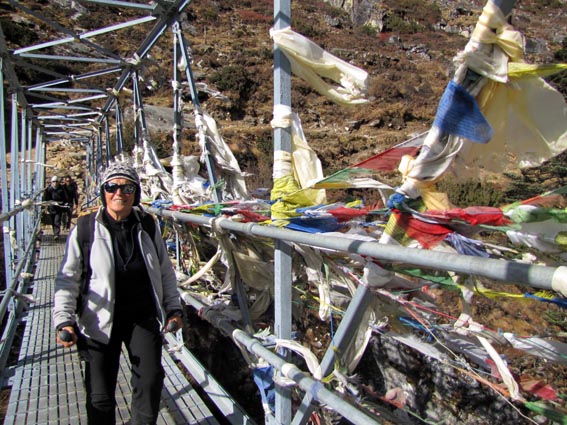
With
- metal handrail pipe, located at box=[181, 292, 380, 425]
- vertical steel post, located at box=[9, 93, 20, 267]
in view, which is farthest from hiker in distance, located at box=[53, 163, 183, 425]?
vertical steel post, located at box=[9, 93, 20, 267]

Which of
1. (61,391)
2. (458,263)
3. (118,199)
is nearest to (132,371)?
(118,199)

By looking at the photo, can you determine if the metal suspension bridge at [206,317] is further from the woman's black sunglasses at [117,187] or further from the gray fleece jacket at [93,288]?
the gray fleece jacket at [93,288]

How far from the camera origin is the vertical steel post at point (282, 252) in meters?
1.94

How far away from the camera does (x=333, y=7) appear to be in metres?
59.2

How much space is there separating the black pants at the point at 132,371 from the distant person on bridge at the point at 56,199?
28.5 feet

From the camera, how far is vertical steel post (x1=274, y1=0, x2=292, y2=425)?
1.94m

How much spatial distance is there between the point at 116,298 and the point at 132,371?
0.41m

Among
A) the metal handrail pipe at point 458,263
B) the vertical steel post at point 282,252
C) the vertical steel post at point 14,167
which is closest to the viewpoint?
the metal handrail pipe at point 458,263

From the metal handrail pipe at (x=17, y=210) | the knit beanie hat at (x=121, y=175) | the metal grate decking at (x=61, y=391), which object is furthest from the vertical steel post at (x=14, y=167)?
the knit beanie hat at (x=121, y=175)

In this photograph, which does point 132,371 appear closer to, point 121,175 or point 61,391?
point 121,175

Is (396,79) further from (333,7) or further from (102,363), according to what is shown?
(102,363)

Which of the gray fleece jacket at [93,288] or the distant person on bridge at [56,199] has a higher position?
the distant person on bridge at [56,199]

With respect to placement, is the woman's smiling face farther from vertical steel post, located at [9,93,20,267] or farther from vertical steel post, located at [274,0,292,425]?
vertical steel post, located at [9,93,20,267]

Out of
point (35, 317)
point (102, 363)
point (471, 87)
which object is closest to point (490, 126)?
point (471, 87)
